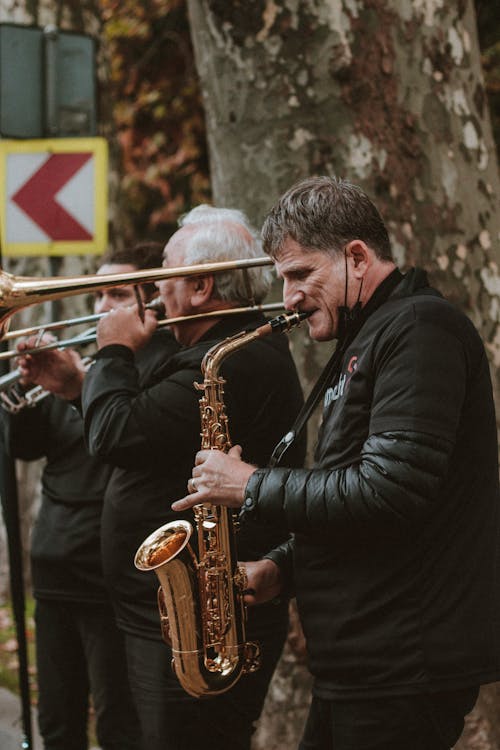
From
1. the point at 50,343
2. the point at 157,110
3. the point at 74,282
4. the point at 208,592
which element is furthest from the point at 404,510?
the point at 157,110

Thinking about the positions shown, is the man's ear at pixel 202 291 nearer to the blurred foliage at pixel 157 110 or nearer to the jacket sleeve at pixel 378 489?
the jacket sleeve at pixel 378 489

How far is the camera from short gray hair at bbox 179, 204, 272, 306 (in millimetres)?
3277

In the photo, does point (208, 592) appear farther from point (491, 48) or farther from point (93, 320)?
point (491, 48)

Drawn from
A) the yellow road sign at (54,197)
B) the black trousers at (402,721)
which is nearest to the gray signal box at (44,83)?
the yellow road sign at (54,197)

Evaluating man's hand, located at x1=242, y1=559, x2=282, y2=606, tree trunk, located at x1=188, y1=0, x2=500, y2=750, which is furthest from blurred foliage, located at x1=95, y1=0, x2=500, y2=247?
man's hand, located at x1=242, y1=559, x2=282, y2=606

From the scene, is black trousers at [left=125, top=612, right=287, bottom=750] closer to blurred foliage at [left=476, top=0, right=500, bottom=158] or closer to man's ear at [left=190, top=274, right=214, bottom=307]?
man's ear at [left=190, top=274, right=214, bottom=307]

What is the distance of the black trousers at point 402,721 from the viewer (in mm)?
2303

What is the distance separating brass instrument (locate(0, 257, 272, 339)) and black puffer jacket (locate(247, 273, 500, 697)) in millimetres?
833

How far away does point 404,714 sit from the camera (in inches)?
90.5

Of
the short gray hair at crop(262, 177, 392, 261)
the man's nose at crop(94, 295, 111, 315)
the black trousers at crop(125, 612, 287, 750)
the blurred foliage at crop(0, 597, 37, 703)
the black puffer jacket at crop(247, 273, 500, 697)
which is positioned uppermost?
the short gray hair at crop(262, 177, 392, 261)

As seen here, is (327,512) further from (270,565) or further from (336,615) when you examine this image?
(270,565)

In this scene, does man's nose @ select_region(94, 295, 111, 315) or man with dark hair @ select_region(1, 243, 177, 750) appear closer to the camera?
man with dark hair @ select_region(1, 243, 177, 750)

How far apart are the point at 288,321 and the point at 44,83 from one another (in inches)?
133

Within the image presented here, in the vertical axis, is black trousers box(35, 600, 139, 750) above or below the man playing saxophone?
below
